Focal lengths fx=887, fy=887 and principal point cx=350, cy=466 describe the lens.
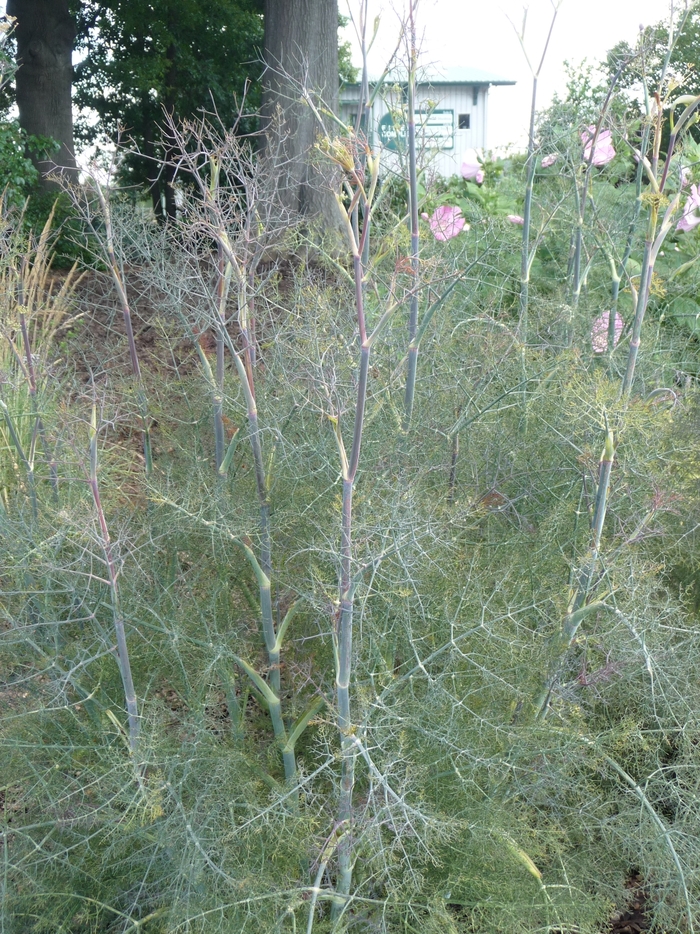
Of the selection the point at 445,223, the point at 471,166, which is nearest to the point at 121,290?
the point at 445,223

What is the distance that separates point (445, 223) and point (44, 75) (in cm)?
734

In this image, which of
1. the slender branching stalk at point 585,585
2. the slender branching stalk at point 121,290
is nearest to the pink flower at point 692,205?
the slender branching stalk at point 585,585

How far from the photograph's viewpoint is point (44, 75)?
8.84m

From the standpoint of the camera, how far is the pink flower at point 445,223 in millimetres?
2969

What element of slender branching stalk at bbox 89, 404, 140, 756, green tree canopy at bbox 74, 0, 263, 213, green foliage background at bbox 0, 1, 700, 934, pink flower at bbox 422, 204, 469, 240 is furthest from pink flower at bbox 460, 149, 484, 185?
green tree canopy at bbox 74, 0, 263, 213

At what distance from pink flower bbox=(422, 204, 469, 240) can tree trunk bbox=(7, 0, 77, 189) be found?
22.0 ft

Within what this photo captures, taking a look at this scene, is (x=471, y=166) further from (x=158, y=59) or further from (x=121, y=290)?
(x=158, y=59)

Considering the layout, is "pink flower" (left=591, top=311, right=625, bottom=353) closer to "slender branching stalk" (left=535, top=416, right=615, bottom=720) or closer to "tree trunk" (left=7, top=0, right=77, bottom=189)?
"slender branching stalk" (left=535, top=416, right=615, bottom=720)

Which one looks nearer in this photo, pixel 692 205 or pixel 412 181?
pixel 412 181

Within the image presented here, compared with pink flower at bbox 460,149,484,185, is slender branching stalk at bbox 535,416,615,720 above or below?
below

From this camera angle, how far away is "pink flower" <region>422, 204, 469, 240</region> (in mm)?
2969

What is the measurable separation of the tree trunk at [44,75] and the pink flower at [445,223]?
6.70 meters

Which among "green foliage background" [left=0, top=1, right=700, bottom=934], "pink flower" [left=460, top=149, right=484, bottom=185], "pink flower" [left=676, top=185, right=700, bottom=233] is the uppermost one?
"pink flower" [left=460, top=149, right=484, bottom=185]

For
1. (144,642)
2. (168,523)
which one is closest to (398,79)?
(168,523)
